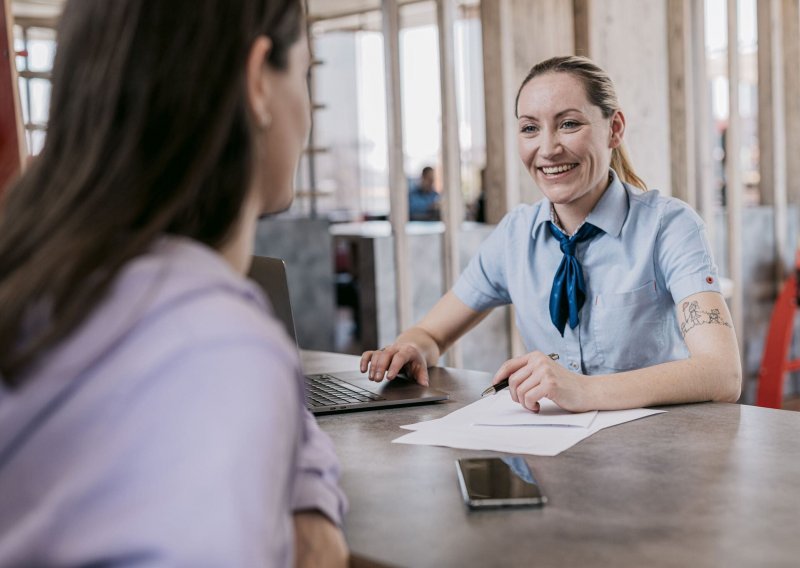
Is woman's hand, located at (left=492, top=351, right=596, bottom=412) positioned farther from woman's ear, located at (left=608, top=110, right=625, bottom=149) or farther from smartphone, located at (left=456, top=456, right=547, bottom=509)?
woman's ear, located at (left=608, top=110, right=625, bottom=149)

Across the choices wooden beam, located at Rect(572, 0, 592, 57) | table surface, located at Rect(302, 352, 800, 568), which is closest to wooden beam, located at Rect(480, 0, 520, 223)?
wooden beam, located at Rect(572, 0, 592, 57)

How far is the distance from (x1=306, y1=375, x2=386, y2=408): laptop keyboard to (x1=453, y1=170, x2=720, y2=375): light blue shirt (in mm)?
582

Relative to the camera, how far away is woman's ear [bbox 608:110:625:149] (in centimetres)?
225

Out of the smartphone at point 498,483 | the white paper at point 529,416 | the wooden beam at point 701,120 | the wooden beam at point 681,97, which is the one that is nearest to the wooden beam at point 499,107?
the wooden beam at point 681,97

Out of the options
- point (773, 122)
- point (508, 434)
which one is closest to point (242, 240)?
point (508, 434)

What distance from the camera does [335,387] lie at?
6.10 feet

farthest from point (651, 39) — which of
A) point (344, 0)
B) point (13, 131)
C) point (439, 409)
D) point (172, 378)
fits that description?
point (344, 0)

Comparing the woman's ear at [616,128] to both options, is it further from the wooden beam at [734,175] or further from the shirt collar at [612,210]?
the wooden beam at [734,175]

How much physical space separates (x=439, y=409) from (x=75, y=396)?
3.53ft

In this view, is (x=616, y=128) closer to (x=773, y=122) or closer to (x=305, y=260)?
(x=773, y=122)

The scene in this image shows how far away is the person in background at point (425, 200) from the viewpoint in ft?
30.7

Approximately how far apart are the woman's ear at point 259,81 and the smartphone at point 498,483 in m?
0.53

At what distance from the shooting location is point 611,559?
3.03ft

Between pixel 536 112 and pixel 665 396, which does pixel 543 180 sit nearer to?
pixel 536 112
